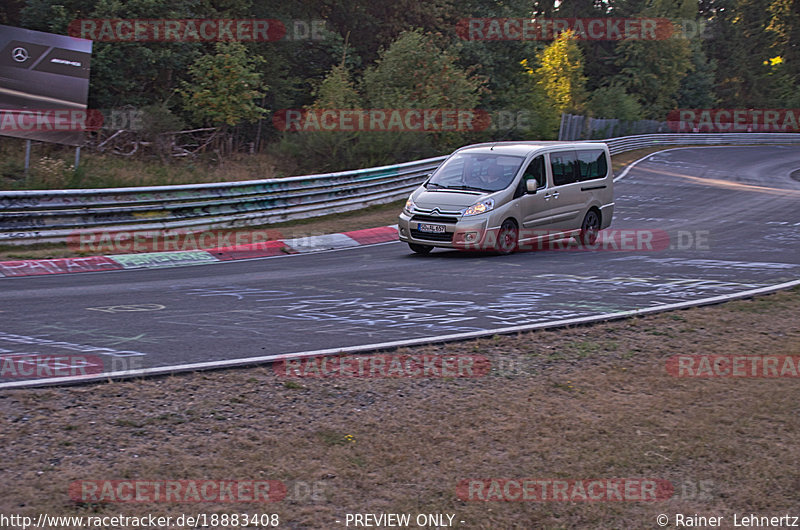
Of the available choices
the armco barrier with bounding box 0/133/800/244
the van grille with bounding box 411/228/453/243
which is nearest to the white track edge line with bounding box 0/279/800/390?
the van grille with bounding box 411/228/453/243

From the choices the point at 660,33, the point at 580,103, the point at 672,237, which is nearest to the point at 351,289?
the point at 672,237

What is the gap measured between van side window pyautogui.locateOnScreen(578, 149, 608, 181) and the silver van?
0.06 feet

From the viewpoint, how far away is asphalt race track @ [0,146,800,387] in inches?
313

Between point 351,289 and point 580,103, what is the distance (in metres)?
Result: 39.3

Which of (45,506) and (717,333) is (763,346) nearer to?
(717,333)

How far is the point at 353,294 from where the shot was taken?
10.7 meters

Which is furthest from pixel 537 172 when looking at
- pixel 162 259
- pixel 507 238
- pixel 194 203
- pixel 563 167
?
pixel 162 259

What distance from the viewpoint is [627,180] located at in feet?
98.3

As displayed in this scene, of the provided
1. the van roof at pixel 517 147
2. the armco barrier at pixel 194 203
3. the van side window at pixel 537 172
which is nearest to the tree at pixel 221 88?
the armco barrier at pixel 194 203

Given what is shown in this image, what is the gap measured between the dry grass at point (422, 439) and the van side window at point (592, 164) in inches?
365

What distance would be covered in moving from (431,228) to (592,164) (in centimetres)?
418

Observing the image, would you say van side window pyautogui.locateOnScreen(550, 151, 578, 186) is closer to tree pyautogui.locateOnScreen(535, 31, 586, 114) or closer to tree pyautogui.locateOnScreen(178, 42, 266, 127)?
tree pyautogui.locateOnScreen(178, 42, 266, 127)

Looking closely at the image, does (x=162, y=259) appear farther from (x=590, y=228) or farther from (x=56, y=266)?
(x=590, y=228)

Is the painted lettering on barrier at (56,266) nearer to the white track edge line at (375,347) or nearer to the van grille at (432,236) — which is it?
the van grille at (432,236)
